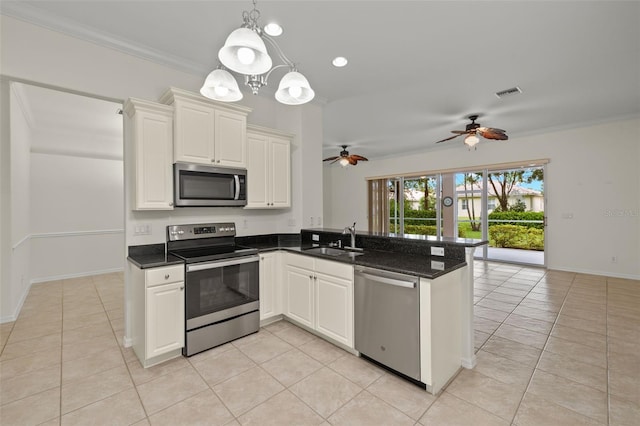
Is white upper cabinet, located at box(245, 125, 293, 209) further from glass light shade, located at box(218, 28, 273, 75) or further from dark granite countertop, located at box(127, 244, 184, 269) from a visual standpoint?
glass light shade, located at box(218, 28, 273, 75)

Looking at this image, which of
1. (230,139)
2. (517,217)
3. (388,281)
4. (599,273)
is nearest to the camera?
(388,281)

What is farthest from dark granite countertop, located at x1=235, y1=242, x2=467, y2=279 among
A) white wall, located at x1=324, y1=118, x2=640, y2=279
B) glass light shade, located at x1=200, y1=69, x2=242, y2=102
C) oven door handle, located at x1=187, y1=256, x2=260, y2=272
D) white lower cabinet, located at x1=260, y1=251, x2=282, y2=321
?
white wall, located at x1=324, y1=118, x2=640, y2=279

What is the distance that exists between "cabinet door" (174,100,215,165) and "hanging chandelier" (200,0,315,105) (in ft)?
2.66

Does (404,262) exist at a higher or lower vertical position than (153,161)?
lower

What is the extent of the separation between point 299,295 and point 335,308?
550mm

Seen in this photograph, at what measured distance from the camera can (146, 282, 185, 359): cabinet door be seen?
7.71ft

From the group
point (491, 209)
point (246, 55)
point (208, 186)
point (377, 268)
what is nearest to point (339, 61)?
point (246, 55)

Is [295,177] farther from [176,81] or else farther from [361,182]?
[361,182]

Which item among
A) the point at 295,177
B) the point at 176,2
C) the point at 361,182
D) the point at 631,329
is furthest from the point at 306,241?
the point at 361,182

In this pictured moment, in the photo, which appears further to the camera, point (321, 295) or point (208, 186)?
point (208, 186)

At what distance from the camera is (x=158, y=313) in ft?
7.83

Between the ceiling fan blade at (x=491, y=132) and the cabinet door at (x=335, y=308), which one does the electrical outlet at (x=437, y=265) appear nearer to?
the cabinet door at (x=335, y=308)

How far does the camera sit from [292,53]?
114 inches

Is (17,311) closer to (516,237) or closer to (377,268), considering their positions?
(377,268)
